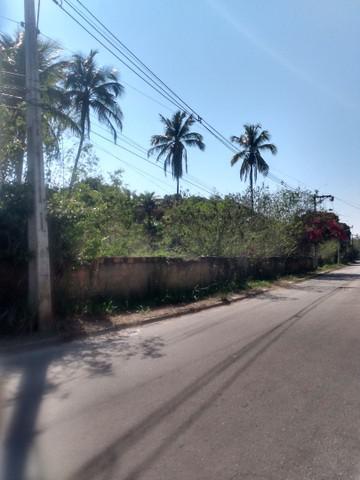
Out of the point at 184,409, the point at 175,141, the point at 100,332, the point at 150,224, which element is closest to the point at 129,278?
the point at 100,332

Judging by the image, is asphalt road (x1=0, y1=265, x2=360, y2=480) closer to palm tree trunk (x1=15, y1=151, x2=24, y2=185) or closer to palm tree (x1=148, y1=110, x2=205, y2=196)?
palm tree trunk (x1=15, y1=151, x2=24, y2=185)

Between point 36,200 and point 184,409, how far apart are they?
5809mm

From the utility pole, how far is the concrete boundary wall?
1048mm

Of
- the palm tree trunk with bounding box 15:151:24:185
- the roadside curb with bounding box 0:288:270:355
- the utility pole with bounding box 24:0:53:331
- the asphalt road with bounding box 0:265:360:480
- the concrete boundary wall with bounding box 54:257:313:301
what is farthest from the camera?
the concrete boundary wall with bounding box 54:257:313:301

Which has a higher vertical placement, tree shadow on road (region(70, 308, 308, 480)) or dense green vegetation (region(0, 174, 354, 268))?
dense green vegetation (region(0, 174, 354, 268))

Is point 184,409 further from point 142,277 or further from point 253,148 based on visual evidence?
point 253,148

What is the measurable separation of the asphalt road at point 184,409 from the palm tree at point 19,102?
484 cm

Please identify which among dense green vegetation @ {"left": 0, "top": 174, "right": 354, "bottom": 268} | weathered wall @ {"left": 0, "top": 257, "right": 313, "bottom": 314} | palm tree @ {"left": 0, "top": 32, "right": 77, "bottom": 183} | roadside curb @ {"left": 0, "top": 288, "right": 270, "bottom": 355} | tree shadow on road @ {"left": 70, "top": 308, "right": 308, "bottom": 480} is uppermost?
palm tree @ {"left": 0, "top": 32, "right": 77, "bottom": 183}

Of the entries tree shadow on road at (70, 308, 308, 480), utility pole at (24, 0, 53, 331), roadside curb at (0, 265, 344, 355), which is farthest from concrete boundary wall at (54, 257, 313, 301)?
tree shadow on road at (70, 308, 308, 480)

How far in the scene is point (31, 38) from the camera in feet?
31.8

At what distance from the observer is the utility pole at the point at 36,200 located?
30.8ft

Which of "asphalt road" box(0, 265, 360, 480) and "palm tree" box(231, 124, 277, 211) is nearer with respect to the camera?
"asphalt road" box(0, 265, 360, 480)

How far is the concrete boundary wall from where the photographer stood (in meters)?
11.3

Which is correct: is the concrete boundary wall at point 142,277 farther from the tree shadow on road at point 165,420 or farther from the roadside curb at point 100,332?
the tree shadow on road at point 165,420
